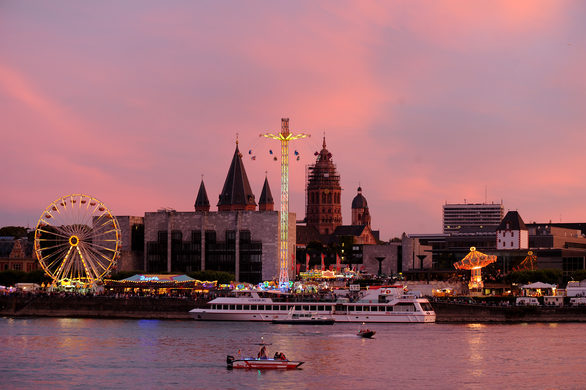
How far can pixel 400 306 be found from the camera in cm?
13450

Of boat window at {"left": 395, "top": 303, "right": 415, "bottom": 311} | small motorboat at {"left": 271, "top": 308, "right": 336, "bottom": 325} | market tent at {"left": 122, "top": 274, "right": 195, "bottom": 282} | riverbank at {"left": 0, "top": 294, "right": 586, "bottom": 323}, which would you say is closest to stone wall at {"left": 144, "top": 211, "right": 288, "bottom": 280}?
market tent at {"left": 122, "top": 274, "right": 195, "bottom": 282}

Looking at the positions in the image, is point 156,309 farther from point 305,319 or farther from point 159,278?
point 305,319

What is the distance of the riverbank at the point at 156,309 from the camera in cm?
13912

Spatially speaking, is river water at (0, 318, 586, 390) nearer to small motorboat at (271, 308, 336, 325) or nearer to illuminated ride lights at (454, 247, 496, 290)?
small motorboat at (271, 308, 336, 325)

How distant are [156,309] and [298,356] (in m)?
55.2

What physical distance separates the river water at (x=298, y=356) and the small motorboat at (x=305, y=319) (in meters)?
0.98

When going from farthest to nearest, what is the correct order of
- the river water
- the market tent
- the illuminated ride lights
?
the illuminated ride lights < the market tent < the river water

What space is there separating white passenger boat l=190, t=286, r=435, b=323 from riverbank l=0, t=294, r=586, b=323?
187 inches

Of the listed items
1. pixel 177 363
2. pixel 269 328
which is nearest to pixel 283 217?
pixel 269 328

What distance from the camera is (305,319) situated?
424ft

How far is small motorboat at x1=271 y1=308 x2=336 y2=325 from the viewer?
422 feet

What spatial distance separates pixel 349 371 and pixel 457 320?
58193mm

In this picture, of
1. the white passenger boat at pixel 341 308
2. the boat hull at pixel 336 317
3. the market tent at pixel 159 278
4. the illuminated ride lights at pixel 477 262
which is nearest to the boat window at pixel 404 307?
the white passenger boat at pixel 341 308

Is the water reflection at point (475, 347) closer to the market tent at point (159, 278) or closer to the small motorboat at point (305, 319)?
the small motorboat at point (305, 319)
